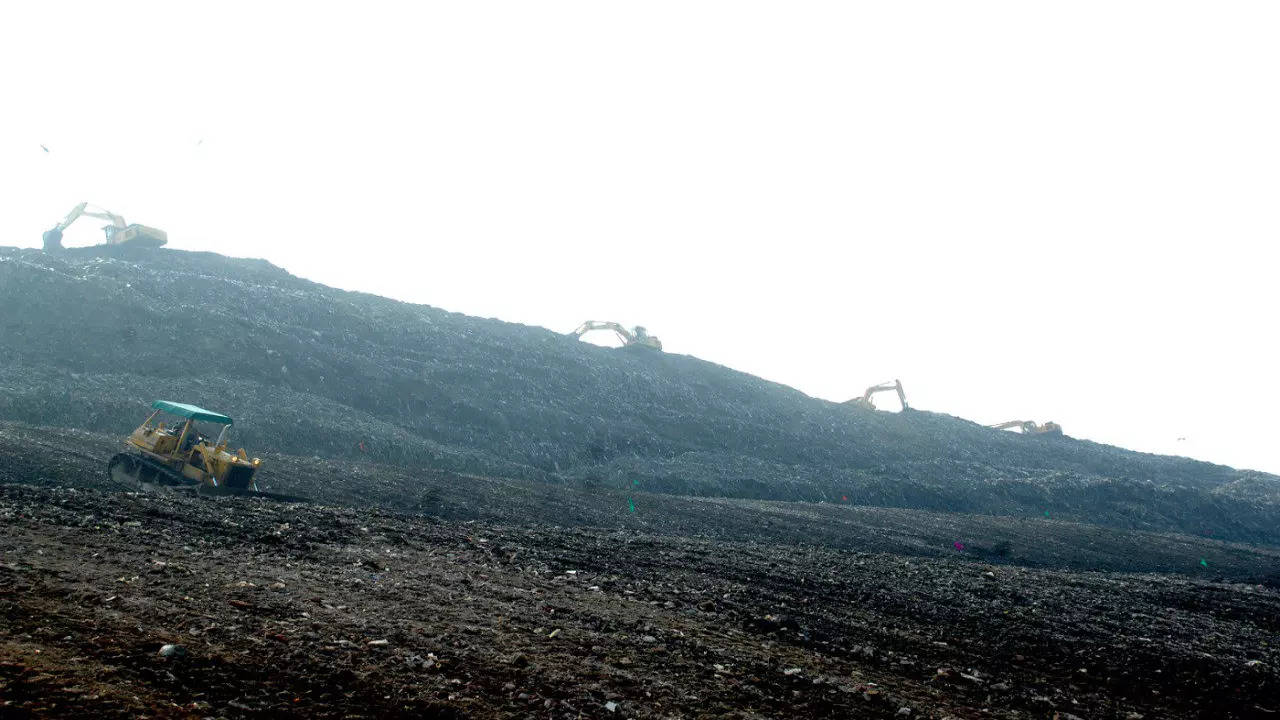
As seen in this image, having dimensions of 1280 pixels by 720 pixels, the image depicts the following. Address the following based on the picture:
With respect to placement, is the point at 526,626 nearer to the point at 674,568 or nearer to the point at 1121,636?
the point at 674,568

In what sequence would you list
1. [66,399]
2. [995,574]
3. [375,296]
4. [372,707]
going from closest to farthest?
[372,707] < [995,574] < [66,399] < [375,296]

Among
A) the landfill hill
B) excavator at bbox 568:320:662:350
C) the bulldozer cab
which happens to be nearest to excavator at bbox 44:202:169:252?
the landfill hill

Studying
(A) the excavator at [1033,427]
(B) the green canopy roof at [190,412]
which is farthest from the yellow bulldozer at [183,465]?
(A) the excavator at [1033,427]

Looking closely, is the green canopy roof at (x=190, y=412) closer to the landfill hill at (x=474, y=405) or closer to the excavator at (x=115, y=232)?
the landfill hill at (x=474, y=405)

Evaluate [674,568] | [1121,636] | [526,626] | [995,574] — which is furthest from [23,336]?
[1121,636]

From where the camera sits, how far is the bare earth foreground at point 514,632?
216 inches

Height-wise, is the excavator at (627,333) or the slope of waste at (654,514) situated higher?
the excavator at (627,333)

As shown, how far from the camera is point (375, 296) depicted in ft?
161

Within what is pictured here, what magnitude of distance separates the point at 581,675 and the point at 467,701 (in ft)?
3.95

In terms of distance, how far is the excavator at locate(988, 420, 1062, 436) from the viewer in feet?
192

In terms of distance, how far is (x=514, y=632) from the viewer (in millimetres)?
7602

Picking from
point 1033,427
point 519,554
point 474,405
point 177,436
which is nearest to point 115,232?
point 474,405

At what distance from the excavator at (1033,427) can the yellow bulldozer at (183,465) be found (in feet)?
175

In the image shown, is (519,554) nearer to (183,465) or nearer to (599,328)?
(183,465)
